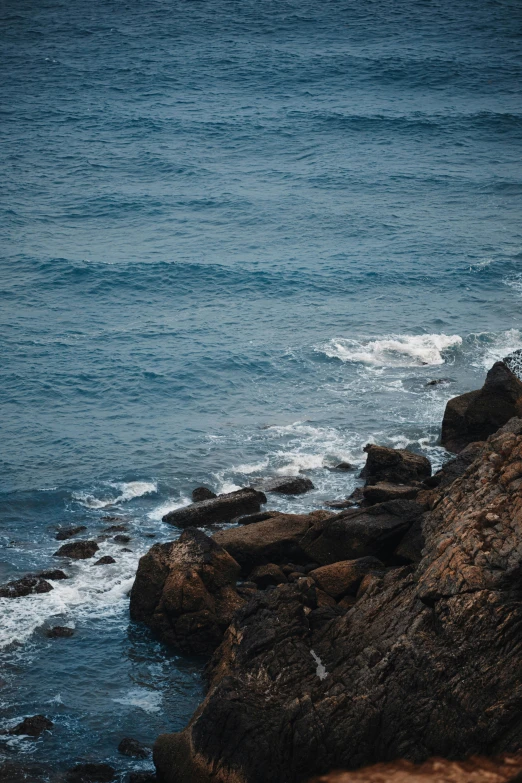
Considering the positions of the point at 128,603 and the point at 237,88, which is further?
the point at 237,88

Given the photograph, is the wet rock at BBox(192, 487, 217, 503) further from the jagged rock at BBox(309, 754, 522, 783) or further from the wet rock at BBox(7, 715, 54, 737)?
the jagged rock at BBox(309, 754, 522, 783)

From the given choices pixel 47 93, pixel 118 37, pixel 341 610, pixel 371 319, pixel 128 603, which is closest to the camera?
pixel 341 610

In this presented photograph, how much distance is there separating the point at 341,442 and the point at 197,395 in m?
9.85

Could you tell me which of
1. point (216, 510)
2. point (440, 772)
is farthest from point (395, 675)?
point (216, 510)

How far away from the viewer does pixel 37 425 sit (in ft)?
140

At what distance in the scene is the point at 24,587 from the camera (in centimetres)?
2859

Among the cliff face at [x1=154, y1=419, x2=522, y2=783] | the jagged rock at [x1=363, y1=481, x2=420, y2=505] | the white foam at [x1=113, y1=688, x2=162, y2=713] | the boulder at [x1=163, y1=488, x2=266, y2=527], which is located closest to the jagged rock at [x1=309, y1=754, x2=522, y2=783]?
the cliff face at [x1=154, y1=419, x2=522, y2=783]

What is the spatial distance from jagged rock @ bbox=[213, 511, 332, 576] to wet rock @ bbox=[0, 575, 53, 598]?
5790mm

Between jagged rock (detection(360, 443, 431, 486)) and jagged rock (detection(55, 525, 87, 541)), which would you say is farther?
jagged rock (detection(360, 443, 431, 486))

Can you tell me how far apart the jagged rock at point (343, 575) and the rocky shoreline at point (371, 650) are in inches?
1.6

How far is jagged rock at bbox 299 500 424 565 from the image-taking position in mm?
26922

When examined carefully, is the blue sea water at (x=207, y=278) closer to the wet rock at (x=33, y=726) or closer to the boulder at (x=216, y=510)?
the wet rock at (x=33, y=726)

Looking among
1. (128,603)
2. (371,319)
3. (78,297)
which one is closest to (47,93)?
(78,297)

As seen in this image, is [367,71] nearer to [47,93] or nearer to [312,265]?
[47,93]
